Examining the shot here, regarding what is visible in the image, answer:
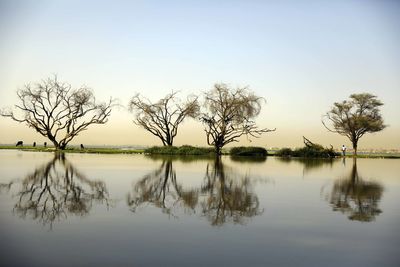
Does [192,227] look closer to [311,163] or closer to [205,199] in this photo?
[205,199]

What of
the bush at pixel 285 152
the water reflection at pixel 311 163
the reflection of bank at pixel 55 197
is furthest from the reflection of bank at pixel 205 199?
the bush at pixel 285 152

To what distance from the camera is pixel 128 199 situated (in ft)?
32.9

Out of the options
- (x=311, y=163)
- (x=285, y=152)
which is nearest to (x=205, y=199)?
Result: (x=311, y=163)

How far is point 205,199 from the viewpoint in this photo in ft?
34.0

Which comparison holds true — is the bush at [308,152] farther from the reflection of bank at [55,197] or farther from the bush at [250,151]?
the reflection of bank at [55,197]

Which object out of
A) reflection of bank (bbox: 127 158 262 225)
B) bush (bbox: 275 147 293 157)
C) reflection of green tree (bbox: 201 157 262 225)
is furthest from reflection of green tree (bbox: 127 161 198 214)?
bush (bbox: 275 147 293 157)

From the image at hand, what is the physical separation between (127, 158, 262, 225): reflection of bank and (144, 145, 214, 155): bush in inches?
1172

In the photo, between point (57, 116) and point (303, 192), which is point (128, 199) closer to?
point (303, 192)

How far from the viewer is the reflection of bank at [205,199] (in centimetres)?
841

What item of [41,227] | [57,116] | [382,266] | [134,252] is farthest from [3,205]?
[57,116]

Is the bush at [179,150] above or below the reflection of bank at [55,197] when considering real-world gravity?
above

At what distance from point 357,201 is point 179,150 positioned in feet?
110

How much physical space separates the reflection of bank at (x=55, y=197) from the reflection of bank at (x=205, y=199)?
102 cm

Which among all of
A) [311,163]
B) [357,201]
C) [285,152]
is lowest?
[357,201]
